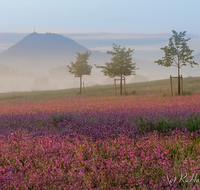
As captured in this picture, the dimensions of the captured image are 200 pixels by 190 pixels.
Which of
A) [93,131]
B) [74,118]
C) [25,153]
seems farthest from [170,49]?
[25,153]

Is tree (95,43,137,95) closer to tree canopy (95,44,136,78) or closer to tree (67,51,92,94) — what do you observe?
tree canopy (95,44,136,78)

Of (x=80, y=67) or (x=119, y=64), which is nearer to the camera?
(x=119, y=64)

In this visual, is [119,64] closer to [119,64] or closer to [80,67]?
[119,64]

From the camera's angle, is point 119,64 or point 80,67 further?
point 80,67

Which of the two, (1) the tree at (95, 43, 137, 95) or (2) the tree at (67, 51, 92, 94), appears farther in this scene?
(2) the tree at (67, 51, 92, 94)

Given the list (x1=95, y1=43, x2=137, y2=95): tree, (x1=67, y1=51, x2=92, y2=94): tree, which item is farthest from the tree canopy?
(x1=67, y1=51, x2=92, y2=94): tree

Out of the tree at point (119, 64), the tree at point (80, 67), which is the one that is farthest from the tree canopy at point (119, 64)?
the tree at point (80, 67)

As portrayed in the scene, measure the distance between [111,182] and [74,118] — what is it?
4.61 metres

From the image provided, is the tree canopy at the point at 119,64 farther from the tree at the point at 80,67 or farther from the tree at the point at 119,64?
the tree at the point at 80,67

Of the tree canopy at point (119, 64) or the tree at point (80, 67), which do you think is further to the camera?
the tree at point (80, 67)

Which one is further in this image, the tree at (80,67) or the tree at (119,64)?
the tree at (80,67)

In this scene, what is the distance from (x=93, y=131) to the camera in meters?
5.27

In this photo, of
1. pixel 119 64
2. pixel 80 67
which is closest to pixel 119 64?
pixel 119 64

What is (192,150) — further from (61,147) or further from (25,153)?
(25,153)
